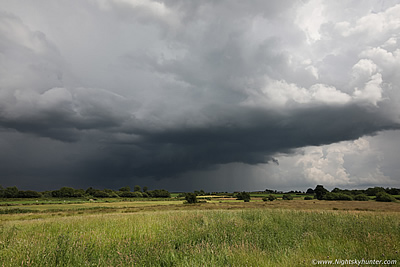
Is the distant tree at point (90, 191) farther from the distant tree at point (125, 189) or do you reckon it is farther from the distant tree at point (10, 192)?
the distant tree at point (10, 192)

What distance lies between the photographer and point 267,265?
538 cm

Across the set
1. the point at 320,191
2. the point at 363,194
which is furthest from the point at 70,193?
the point at 363,194

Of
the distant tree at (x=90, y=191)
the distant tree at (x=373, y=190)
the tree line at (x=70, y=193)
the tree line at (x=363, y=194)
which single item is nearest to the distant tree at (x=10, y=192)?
the tree line at (x=70, y=193)

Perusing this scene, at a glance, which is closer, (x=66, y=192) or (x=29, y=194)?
(x=29, y=194)

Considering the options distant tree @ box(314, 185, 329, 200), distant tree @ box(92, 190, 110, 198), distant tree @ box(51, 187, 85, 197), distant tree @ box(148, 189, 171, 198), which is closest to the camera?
distant tree @ box(314, 185, 329, 200)

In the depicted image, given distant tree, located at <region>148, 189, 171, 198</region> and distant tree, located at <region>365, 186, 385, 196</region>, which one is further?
distant tree, located at <region>148, 189, 171, 198</region>

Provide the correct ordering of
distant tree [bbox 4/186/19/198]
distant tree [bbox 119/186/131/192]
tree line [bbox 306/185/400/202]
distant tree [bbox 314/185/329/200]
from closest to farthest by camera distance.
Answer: tree line [bbox 306/185/400/202] < distant tree [bbox 314/185/329/200] < distant tree [bbox 4/186/19/198] < distant tree [bbox 119/186/131/192]

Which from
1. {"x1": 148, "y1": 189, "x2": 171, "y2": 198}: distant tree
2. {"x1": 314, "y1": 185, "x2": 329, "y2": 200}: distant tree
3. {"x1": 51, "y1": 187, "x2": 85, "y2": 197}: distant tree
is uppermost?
{"x1": 314, "y1": 185, "x2": 329, "y2": 200}: distant tree

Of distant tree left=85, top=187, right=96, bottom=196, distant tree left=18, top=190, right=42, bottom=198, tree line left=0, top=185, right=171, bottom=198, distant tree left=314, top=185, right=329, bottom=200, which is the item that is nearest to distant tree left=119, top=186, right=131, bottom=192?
tree line left=0, top=185, right=171, bottom=198

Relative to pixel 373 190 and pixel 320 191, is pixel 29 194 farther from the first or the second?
pixel 373 190

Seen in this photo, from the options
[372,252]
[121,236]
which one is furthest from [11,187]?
[372,252]

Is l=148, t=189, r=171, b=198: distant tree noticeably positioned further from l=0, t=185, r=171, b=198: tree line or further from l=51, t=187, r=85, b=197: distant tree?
l=51, t=187, r=85, b=197: distant tree

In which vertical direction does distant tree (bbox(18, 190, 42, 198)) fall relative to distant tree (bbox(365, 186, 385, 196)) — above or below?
below

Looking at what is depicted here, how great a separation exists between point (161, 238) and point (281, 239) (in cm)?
468
